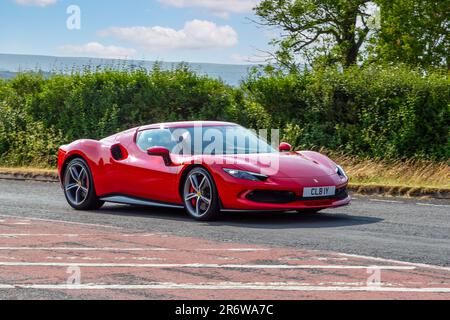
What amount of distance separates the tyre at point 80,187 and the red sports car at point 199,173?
1cm

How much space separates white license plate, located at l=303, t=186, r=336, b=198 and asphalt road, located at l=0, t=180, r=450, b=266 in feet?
1.18

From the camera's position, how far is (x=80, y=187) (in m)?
15.1

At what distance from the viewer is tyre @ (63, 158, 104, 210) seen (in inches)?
586

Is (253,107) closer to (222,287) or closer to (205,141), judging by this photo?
(205,141)

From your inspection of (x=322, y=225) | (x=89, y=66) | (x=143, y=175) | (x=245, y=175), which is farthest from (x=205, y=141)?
(x=89, y=66)

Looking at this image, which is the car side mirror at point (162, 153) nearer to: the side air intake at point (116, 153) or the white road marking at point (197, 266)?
the side air intake at point (116, 153)

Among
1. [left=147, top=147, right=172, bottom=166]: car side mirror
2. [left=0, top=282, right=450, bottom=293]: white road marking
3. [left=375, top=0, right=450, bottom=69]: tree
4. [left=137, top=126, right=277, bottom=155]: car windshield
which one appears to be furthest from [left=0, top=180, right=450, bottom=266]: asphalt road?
[left=375, top=0, right=450, bottom=69]: tree

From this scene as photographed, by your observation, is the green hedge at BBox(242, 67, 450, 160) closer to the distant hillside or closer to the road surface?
the distant hillside

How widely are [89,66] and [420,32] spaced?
1847 cm

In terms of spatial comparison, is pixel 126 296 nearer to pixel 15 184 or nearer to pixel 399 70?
pixel 15 184

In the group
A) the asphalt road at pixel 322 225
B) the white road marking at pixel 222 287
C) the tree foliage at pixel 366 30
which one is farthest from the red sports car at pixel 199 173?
the tree foliage at pixel 366 30

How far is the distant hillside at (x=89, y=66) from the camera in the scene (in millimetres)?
25125

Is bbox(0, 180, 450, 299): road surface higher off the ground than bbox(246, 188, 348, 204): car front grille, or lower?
lower
